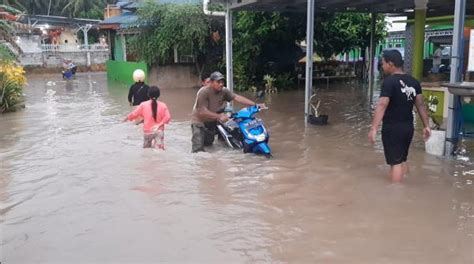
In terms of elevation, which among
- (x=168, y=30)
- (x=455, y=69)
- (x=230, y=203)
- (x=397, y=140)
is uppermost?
(x=168, y=30)

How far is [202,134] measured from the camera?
314 inches

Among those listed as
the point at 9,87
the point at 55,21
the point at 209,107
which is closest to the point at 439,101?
the point at 209,107

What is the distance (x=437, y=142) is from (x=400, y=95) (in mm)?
2326

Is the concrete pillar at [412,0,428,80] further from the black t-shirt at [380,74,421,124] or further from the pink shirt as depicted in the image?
the pink shirt

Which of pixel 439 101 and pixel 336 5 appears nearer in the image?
pixel 439 101

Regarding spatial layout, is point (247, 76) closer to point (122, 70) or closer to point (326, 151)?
point (122, 70)

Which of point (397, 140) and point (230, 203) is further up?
point (397, 140)

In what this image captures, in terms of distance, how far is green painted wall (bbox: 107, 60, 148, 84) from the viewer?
23.4 meters

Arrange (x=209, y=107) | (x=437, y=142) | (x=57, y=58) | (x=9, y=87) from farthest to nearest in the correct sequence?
(x=57, y=58) < (x=9, y=87) < (x=209, y=107) < (x=437, y=142)

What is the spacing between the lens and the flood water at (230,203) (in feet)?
13.7

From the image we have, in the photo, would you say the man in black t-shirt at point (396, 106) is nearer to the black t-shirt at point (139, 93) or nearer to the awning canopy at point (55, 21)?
the black t-shirt at point (139, 93)

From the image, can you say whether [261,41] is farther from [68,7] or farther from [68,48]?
[68,7]

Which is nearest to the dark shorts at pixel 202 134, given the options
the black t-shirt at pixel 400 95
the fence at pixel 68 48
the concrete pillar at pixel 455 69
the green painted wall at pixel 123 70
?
the black t-shirt at pixel 400 95

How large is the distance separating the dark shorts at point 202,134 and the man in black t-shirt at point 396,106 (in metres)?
3.16
